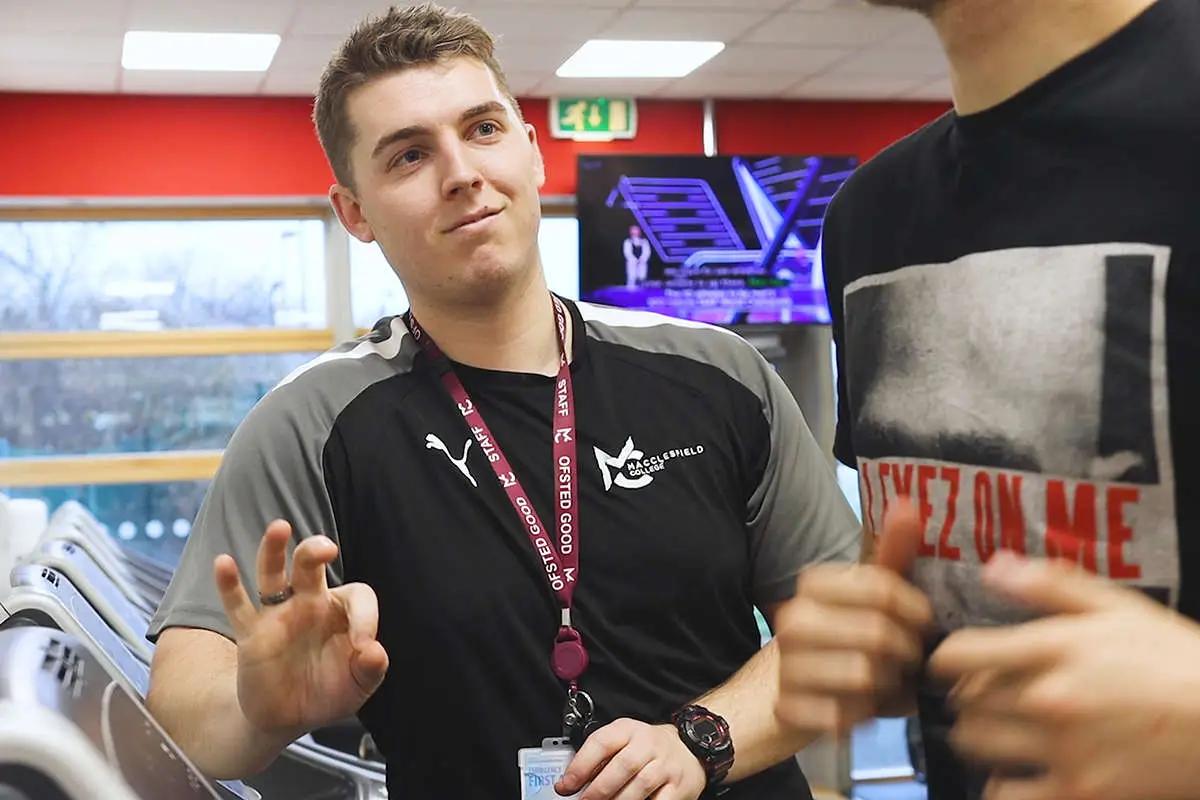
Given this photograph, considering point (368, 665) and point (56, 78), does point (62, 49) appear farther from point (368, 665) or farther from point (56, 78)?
point (368, 665)

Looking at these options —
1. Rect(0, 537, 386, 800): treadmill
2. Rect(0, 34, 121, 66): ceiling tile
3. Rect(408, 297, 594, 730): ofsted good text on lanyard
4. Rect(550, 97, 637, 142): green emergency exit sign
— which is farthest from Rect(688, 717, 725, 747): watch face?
Rect(550, 97, 637, 142): green emergency exit sign

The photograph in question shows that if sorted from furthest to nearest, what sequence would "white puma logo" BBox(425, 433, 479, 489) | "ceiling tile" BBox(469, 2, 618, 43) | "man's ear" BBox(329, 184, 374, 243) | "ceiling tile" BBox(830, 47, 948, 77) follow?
1. "ceiling tile" BBox(830, 47, 948, 77)
2. "ceiling tile" BBox(469, 2, 618, 43)
3. "man's ear" BBox(329, 184, 374, 243)
4. "white puma logo" BBox(425, 433, 479, 489)

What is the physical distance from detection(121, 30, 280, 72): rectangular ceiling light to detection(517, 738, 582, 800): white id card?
4248 millimetres

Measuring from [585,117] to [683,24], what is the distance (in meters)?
1.31

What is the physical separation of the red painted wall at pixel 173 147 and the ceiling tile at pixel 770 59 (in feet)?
2.35

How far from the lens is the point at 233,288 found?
20.6 ft

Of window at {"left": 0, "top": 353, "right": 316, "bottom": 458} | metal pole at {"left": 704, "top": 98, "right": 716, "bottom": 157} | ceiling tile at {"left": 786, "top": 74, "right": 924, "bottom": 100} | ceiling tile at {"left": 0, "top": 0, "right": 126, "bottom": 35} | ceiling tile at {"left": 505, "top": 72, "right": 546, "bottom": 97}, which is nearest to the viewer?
ceiling tile at {"left": 0, "top": 0, "right": 126, "bottom": 35}

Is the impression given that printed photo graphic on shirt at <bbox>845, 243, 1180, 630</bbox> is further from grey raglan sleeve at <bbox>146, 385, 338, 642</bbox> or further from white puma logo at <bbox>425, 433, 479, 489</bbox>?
grey raglan sleeve at <bbox>146, 385, 338, 642</bbox>

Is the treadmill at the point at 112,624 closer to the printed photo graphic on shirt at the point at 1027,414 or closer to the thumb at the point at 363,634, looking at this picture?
the thumb at the point at 363,634

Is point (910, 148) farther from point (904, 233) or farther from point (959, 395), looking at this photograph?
point (959, 395)

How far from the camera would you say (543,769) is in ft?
4.95

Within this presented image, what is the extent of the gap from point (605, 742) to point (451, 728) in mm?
215

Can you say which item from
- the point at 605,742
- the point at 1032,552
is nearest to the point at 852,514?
the point at 605,742

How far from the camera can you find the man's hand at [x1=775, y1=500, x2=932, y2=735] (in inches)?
32.7
